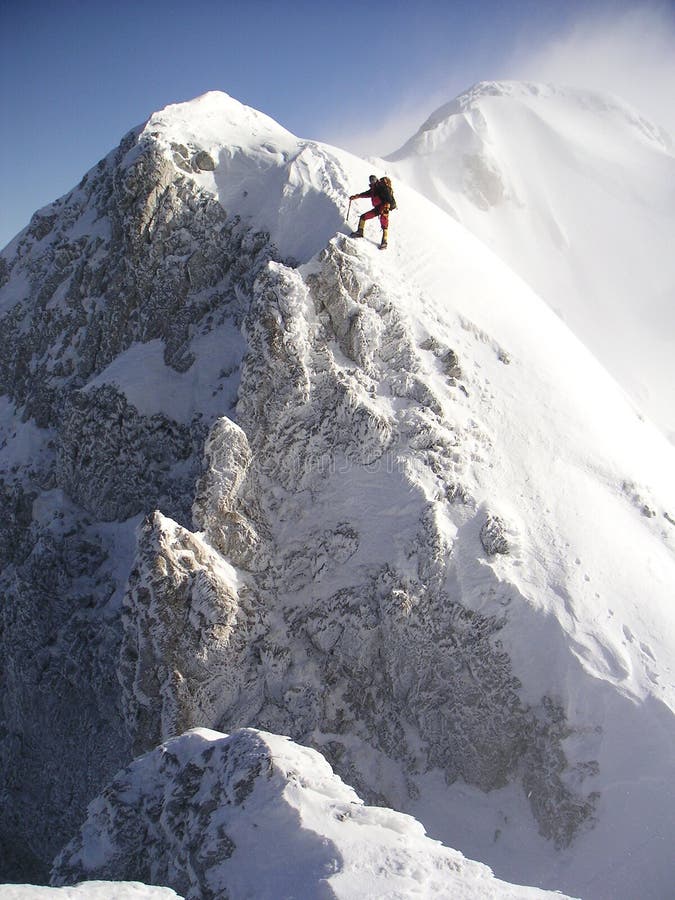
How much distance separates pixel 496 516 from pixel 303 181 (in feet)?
44.8

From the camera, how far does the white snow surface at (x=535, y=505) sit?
46.9ft

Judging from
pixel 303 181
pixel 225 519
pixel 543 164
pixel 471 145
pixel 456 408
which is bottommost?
pixel 225 519

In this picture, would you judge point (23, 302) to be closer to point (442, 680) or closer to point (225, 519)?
point (225, 519)

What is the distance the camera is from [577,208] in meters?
43.1

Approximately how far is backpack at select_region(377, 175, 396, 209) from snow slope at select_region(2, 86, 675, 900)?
57.4 inches

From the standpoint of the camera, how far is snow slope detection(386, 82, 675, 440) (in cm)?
3841

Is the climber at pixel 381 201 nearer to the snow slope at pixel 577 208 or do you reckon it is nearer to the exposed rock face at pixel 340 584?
the exposed rock face at pixel 340 584

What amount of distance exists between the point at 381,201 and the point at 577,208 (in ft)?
91.2

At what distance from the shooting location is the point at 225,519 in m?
18.0

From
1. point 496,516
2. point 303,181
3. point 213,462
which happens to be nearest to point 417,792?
point 496,516

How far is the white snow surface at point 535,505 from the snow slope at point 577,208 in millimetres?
14996

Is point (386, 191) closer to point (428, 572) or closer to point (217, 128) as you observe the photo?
point (217, 128)

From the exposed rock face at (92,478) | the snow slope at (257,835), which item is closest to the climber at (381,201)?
the exposed rock face at (92,478)

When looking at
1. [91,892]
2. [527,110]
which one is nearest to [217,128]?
[91,892]
